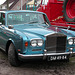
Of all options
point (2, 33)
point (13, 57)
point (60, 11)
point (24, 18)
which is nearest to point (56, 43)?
point (13, 57)

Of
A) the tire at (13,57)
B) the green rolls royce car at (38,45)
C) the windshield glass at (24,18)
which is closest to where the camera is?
the green rolls royce car at (38,45)

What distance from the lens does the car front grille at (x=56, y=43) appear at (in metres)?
4.25

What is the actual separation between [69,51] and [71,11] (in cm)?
386

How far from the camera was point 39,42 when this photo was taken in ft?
13.7

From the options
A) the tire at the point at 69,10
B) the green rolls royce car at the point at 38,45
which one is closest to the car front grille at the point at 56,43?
the green rolls royce car at the point at 38,45

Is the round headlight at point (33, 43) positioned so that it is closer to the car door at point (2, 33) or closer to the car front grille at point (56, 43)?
the car front grille at point (56, 43)

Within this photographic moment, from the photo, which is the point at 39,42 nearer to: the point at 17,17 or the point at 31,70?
the point at 31,70

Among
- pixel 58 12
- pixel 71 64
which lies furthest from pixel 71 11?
pixel 71 64

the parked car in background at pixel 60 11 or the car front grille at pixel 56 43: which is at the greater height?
the parked car in background at pixel 60 11

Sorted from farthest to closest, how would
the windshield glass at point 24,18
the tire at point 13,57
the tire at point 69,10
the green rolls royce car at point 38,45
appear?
the tire at point 69,10 → the windshield glass at point 24,18 → the tire at point 13,57 → the green rolls royce car at point 38,45

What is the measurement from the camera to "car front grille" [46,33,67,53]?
4246mm

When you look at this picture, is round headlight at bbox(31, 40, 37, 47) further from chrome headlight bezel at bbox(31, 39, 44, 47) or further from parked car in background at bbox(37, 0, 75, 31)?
parked car in background at bbox(37, 0, 75, 31)

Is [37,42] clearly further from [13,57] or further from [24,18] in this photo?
[24,18]

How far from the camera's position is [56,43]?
432 centimetres
